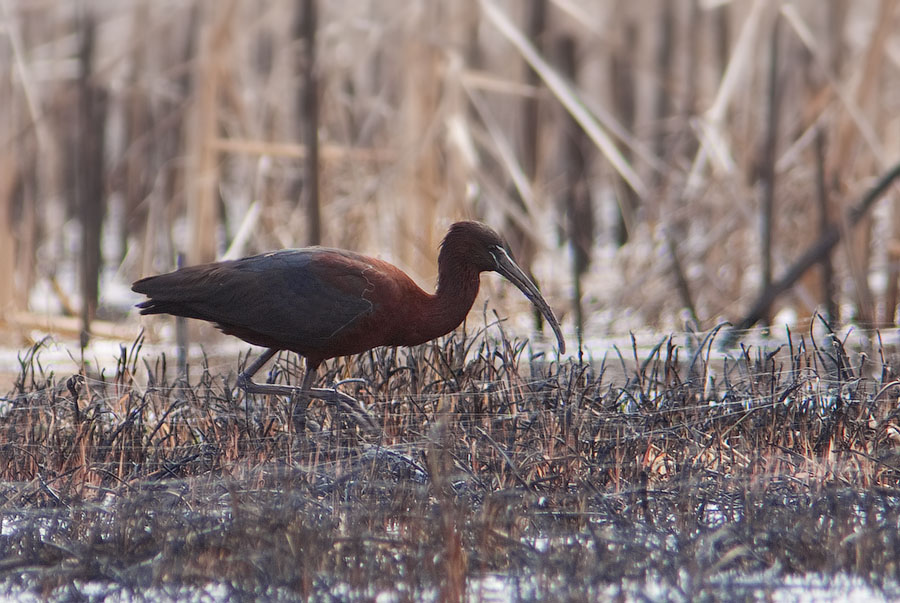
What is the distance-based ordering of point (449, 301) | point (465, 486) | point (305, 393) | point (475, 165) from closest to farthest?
point (465, 486) < point (305, 393) < point (449, 301) < point (475, 165)

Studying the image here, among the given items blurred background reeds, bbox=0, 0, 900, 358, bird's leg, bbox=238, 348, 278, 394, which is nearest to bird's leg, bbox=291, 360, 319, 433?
bird's leg, bbox=238, 348, 278, 394

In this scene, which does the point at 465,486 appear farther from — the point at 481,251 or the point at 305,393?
the point at 481,251

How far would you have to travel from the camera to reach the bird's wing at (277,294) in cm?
417

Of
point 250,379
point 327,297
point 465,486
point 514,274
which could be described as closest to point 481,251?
point 514,274

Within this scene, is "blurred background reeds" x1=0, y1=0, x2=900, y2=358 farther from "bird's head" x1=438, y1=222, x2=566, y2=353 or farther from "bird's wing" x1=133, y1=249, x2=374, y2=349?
"bird's head" x1=438, y1=222, x2=566, y2=353

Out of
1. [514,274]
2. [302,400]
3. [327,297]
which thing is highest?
[514,274]

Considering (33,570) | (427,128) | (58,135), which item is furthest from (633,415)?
(58,135)

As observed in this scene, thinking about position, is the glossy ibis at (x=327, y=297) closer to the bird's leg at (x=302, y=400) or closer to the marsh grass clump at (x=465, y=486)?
the bird's leg at (x=302, y=400)

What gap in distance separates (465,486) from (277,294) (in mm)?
1166

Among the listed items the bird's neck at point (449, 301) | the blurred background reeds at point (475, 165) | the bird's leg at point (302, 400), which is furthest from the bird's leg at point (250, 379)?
the blurred background reeds at point (475, 165)

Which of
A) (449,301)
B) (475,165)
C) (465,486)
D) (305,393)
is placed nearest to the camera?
(465,486)

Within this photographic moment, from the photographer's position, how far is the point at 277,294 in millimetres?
4227

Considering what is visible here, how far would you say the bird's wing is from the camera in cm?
417

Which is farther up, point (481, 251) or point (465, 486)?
point (481, 251)
